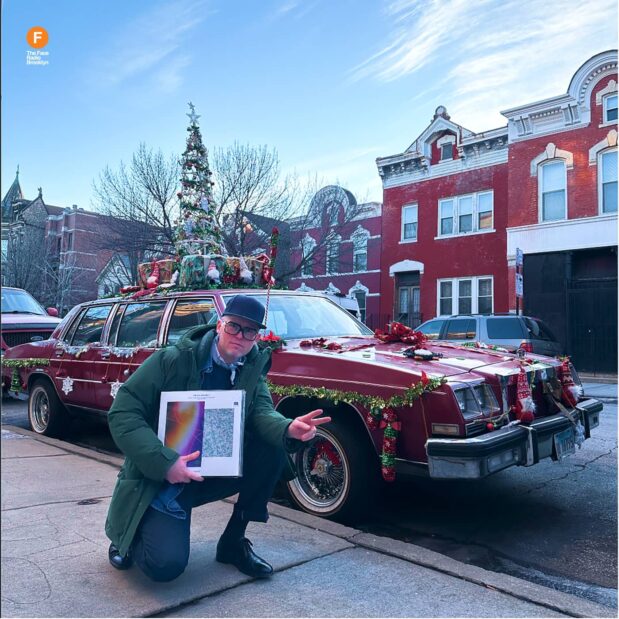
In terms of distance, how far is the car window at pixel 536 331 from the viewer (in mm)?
12273

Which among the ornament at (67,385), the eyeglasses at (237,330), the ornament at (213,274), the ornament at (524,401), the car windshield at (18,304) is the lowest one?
the ornament at (67,385)

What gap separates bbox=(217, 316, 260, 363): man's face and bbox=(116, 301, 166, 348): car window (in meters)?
2.71

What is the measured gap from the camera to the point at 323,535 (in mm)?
3711

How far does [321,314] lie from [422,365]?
1.73 metres

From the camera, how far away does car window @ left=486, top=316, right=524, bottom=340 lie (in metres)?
12.2

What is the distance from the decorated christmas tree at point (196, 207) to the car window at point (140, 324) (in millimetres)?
2277

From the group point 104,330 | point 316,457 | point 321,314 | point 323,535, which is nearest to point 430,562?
point 323,535

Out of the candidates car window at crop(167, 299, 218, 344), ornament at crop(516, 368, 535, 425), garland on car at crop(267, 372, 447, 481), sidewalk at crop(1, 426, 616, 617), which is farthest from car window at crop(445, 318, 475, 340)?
sidewalk at crop(1, 426, 616, 617)

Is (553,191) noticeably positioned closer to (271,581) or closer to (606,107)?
(606,107)

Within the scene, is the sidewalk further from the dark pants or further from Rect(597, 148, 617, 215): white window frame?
Rect(597, 148, 617, 215): white window frame

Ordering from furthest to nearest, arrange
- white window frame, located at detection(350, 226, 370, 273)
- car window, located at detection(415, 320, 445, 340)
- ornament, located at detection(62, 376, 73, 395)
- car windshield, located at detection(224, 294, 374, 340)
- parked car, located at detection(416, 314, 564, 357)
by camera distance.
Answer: white window frame, located at detection(350, 226, 370, 273) < car window, located at detection(415, 320, 445, 340) < parked car, located at detection(416, 314, 564, 357) < ornament, located at detection(62, 376, 73, 395) < car windshield, located at detection(224, 294, 374, 340)

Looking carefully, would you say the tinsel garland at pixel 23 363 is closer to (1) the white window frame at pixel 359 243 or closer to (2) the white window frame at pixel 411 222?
(2) the white window frame at pixel 411 222

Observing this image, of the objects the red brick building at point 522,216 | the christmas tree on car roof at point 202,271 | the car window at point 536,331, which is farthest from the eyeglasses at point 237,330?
the red brick building at point 522,216

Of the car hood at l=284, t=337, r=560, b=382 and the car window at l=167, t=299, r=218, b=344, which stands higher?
the car window at l=167, t=299, r=218, b=344
